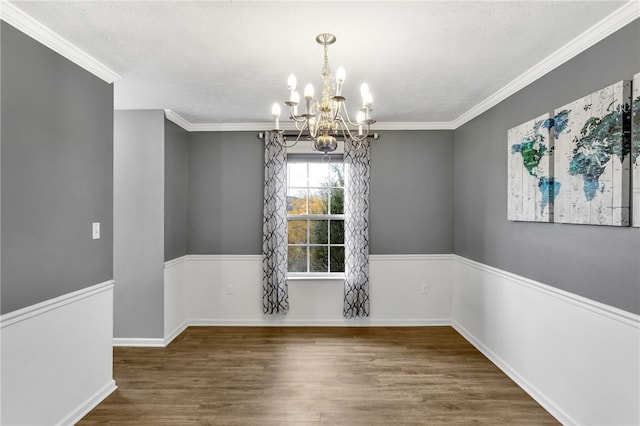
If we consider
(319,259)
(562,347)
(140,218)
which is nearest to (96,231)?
(140,218)

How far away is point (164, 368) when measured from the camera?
3400 mm

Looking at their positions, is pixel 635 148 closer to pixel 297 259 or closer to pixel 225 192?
pixel 297 259

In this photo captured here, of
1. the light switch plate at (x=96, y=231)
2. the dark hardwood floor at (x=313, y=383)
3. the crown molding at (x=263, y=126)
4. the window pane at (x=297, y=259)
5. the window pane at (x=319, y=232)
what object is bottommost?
the dark hardwood floor at (x=313, y=383)

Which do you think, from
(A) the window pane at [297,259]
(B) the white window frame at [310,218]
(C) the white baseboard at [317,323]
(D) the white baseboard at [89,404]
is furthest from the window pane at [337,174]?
(D) the white baseboard at [89,404]

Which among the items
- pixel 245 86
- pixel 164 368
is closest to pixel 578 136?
pixel 245 86

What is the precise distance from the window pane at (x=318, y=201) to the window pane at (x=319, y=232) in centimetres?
15

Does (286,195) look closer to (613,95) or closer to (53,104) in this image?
(53,104)

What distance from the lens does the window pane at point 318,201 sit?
187 inches

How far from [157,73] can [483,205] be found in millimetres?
3185

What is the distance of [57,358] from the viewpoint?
2.38 meters

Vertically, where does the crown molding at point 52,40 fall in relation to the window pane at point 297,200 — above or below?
above

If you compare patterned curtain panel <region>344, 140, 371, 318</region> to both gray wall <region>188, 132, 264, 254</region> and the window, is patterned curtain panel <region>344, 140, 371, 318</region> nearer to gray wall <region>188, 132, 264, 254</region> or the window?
the window

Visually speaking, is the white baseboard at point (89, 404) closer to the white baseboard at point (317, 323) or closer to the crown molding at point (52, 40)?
the white baseboard at point (317, 323)

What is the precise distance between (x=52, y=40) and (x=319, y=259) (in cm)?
338
